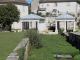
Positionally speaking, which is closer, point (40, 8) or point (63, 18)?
point (63, 18)

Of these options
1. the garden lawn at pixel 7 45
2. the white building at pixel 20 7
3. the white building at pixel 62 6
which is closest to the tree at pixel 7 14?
the white building at pixel 20 7

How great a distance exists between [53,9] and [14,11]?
26737mm

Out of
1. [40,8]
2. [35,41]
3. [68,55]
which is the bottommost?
[68,55]

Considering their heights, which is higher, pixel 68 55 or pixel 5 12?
pixel 5 12

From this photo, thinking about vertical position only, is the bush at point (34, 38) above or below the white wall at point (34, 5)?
below

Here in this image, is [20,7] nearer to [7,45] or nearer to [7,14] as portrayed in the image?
[7,14]

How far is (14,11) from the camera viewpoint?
26.4 metres

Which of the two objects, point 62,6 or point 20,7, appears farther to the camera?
point 62,6

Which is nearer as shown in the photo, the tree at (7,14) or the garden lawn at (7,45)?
the garden lawn at (7,45)

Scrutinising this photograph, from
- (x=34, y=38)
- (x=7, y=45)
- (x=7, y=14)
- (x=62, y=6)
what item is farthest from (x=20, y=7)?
(x=7, y=45)

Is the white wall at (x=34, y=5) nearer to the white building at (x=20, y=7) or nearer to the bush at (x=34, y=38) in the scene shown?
the white building at (x=20, y=7)

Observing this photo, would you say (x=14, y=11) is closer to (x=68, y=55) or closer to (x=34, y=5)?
(x=68, y=55)

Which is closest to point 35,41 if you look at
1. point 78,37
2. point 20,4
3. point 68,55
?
point 68,55

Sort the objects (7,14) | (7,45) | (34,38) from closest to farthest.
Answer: (7,45), (34,38), (7,14)
